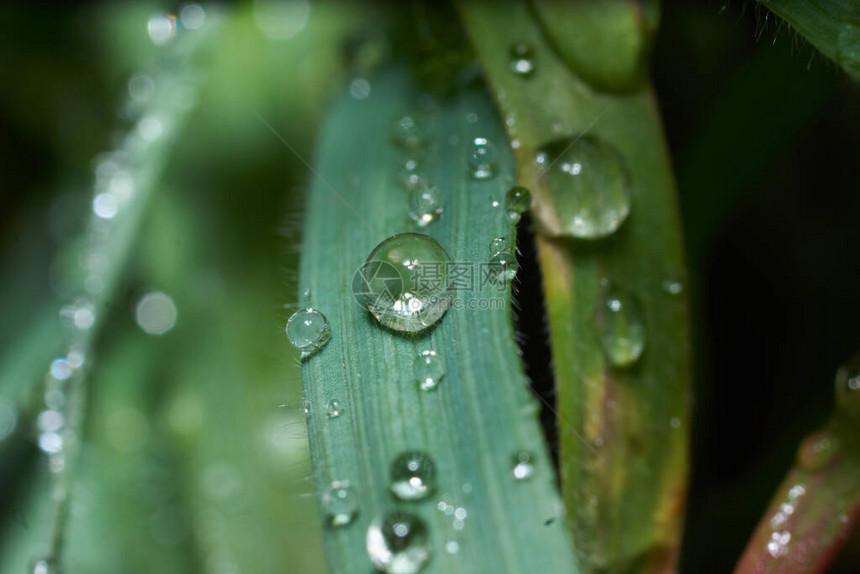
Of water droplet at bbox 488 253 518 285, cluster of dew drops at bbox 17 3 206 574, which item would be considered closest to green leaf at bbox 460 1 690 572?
water droplet at bbox 488 253 518 285

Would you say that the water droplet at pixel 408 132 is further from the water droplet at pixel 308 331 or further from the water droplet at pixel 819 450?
the water droplet at pixel 819 450

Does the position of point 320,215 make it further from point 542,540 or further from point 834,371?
point 834,371

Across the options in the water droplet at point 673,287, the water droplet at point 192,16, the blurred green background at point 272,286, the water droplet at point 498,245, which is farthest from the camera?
the water droplet at point 192,16

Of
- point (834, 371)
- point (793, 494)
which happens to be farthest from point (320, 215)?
point (834, 371)

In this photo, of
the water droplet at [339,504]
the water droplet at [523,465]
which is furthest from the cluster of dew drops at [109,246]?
the water droplet at [523,465]

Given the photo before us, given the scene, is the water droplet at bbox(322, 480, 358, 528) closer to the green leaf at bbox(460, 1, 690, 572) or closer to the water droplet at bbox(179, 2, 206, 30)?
the green leaf at bbox(460, 1, 690, 572)

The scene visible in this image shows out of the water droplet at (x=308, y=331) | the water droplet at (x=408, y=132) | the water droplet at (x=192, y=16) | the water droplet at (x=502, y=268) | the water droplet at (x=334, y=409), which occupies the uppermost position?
the water droplet at (x=192, y=16)

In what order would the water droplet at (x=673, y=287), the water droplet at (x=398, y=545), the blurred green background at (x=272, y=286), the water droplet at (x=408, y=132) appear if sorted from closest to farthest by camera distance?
the water droplet at (x=398, y=545), the water droplet at (x=673, y=287), the water droplet at (x=408, y=132), the blurred green background at (x=272, y=286)
